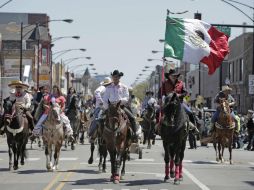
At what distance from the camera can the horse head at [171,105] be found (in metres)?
18.8

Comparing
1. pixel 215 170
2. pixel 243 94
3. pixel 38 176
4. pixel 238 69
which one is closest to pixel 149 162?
pixel 215 170

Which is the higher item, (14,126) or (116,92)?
(116,92)

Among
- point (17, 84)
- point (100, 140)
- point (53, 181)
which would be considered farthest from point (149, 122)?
point (53, 181)

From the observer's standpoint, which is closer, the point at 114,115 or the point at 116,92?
the point at 114,115

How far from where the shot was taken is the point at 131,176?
20250mm

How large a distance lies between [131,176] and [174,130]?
2001mm

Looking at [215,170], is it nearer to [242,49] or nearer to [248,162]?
[248,162]

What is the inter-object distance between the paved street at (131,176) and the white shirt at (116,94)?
1.91m

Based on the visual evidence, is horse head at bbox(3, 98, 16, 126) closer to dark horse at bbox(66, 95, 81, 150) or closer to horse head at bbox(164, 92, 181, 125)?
horse head at bbox(164, 92, 181, 125)

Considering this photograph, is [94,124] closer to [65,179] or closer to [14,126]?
[14,126]

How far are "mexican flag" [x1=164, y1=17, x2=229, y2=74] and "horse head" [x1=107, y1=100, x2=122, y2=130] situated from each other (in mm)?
4165

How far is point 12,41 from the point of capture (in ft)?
456

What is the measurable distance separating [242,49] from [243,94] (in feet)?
21.2

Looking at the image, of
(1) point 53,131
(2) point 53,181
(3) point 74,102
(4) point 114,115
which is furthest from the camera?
(3) point 74,102
